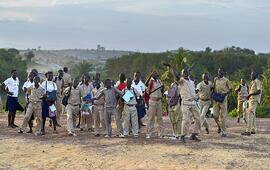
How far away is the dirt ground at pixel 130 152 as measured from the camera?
1114 cm

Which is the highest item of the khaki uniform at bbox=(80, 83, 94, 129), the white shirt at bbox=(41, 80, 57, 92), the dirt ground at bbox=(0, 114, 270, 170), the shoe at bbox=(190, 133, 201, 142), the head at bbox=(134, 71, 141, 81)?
the head at bbox=(134, 71, 141, 81)

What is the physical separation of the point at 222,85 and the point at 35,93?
5019mm

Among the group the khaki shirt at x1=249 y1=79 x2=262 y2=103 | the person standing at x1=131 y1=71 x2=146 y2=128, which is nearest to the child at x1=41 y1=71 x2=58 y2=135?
the person standing at x1=131 y1=71 x2=146 y2=128

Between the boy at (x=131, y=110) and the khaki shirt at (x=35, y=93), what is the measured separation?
2287 millimetres

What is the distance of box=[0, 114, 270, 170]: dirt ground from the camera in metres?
11.1

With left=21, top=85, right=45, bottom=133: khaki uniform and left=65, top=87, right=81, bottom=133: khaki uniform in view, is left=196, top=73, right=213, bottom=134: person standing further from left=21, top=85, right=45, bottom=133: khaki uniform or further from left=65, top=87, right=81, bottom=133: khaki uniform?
left=21, top=85, right=45, bottom=133: khaki uniform

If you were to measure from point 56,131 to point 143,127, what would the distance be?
282 centimetres

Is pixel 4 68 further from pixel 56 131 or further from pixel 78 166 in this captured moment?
pixel 78 166

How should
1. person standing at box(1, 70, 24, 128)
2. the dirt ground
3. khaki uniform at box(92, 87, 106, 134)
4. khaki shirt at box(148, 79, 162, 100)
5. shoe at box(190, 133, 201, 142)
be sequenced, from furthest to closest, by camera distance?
person standing at box(1, 70, 24, 128)
khaki uniform at box(92, 87, 106, 134)
khaki shirt at box(148, 79, 162, 100)
shoe at box(190, 133, 201, 142)
the dirt ground

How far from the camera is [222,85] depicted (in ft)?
49.1

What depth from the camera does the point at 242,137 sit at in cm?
1520

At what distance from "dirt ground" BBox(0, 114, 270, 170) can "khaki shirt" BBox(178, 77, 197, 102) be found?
109 cm

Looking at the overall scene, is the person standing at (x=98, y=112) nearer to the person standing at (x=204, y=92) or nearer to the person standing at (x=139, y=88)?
the person standing at (x=139, y=88)

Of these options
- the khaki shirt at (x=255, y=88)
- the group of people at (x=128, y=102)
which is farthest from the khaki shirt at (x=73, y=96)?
the khaki shirt at (x=255, y=88)
